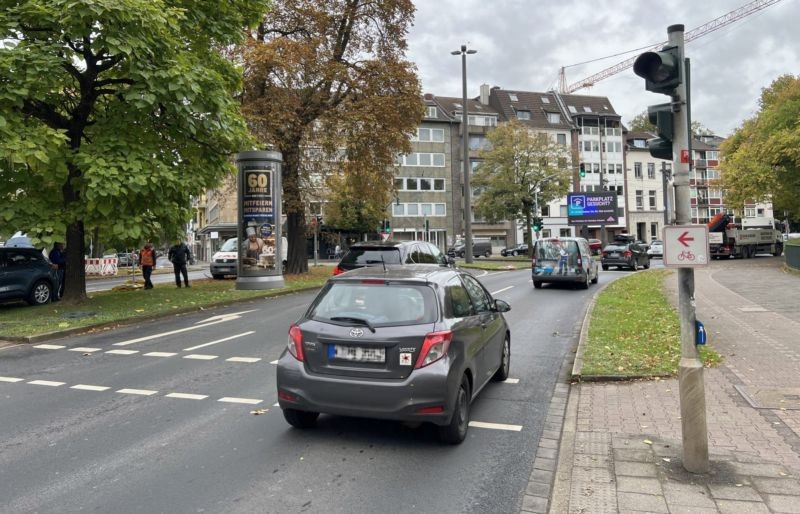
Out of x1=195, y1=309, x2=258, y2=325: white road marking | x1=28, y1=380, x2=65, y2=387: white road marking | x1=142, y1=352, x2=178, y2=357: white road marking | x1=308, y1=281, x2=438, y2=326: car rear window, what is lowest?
x1=28, y1=380, x2=65, y2=387: white road marking

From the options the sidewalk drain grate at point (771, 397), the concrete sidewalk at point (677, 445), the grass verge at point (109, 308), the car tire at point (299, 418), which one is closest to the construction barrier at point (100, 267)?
the grass verge at point (109, 308)

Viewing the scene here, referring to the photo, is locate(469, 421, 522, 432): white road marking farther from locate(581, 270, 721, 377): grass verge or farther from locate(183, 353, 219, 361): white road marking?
locate(183, 353, 219, 361): white road marking

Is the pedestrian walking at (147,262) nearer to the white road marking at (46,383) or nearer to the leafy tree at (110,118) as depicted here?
the leafy tree at (110,118)

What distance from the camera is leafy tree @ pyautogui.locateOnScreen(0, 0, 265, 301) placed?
10977mm

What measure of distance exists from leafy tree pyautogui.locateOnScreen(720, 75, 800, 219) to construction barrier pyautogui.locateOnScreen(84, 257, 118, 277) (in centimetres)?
3694

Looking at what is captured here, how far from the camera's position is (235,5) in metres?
15.0

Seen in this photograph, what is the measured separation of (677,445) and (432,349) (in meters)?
2.08

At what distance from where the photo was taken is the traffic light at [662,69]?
416 cm

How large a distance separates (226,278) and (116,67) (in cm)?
1212

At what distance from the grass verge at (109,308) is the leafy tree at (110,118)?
38.8 inches

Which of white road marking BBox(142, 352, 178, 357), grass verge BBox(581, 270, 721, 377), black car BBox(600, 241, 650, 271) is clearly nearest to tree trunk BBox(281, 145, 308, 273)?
grass verge BBox(581, 270, 721, 377)

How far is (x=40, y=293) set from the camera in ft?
51.5

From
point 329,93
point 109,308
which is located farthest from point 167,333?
point 329,93

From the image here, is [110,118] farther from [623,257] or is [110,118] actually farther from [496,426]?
[623,257]
